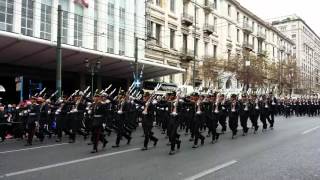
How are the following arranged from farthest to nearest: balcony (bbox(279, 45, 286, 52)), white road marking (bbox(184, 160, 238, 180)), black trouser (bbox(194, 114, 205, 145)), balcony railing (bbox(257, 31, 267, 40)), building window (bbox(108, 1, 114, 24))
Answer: balcony (bbox(279, 45, 286, 52)) < balcony railing (bbox(257, 31, 267, 40)) < building window (bbox(108, 1, 114, 24)) < black trouser (bbox(194, 114, 205, 145)) < white road marking (bbox(184, 160, 238, 180))

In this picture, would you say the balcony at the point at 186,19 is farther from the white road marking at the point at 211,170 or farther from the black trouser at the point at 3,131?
the white road marking at the point at 211,170

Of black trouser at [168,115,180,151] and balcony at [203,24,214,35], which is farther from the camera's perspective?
Answer: balcony at [203,24,214,35]

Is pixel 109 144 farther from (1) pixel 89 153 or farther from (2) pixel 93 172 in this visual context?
(2) pixel 93 172

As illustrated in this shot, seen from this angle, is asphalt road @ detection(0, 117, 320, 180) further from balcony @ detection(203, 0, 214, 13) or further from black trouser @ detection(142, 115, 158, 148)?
balcony @ detection(203, 0, 214, 13)

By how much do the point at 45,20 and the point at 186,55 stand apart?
18.3 meters

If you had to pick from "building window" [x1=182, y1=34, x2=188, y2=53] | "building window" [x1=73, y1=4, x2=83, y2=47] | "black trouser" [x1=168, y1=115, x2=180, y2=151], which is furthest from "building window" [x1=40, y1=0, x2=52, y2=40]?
"black trouser" [x1=168, y1=115, x2=180, y2=151]

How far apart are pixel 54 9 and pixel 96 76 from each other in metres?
7.15

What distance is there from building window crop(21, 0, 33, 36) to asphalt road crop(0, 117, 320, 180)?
54.3 feet

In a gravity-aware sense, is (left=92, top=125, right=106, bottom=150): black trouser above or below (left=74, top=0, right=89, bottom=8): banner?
below

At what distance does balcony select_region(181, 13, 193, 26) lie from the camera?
45.8 meters

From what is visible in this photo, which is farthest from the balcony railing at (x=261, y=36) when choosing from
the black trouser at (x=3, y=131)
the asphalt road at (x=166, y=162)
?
the black trouser at (x=3, y=131)

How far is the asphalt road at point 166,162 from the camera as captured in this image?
9.11m

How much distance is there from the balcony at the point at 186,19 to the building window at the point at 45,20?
684 inches


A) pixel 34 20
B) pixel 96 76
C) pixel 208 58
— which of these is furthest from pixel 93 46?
pixel 208 58
